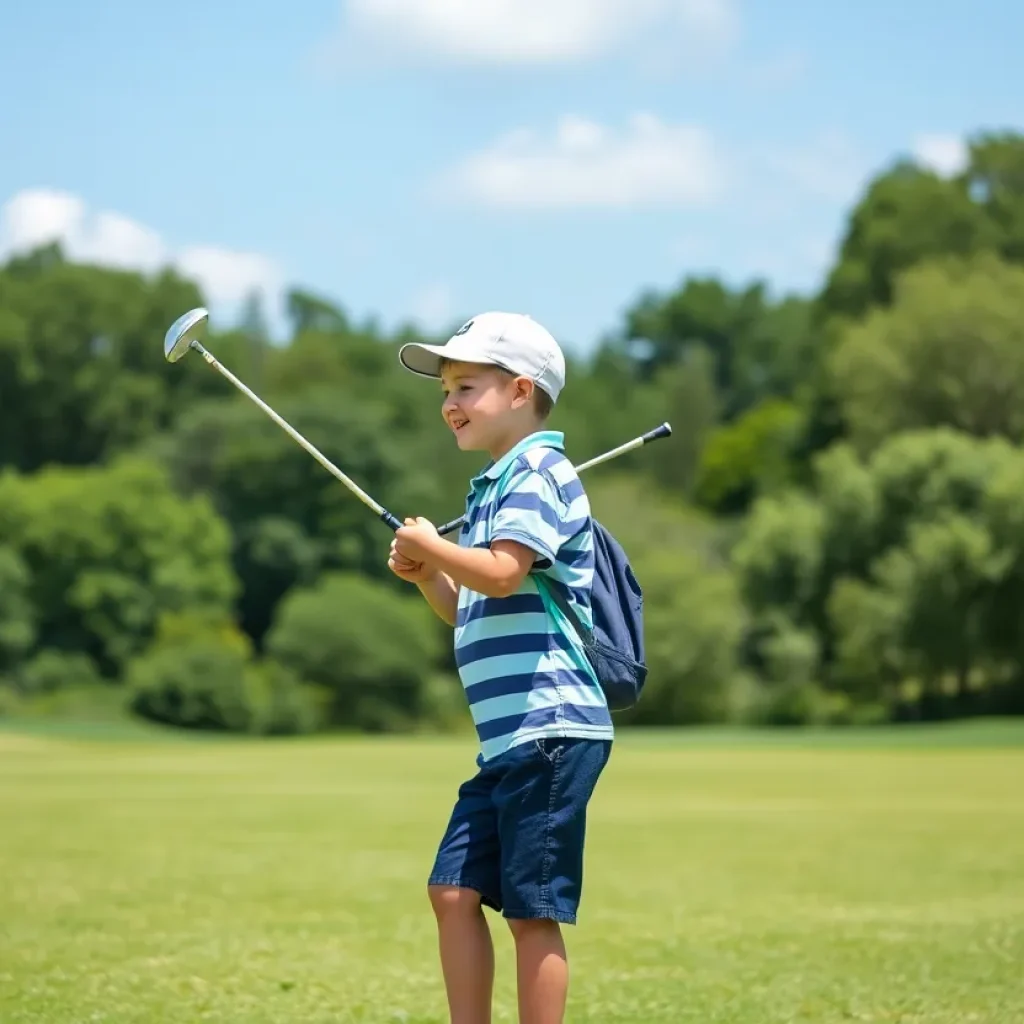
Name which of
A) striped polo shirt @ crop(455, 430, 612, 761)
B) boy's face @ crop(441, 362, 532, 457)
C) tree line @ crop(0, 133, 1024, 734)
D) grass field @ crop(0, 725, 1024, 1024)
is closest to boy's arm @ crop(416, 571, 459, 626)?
striped polo shirt @ crop(455, 430, 612, 761)

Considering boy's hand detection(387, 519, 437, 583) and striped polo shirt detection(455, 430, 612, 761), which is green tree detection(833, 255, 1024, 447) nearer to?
boy's hand detection(387, 519, 437, 583)

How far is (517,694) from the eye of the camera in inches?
216

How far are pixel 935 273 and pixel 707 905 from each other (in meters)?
62.4

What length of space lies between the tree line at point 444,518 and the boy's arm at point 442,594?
50.3 m

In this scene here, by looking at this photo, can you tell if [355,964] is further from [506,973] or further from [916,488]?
[916,488]

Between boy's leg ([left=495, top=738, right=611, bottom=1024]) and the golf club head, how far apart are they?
1806 millimetres

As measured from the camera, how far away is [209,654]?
63.2 meters

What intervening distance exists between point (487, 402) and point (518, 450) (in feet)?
0.61

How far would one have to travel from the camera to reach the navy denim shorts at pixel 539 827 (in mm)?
5438

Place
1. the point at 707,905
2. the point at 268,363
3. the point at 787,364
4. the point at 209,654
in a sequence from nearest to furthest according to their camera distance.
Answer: the point at 707,905, the point at 209,654, the point at 268,363, the point at 787,364

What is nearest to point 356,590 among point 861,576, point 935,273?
point 861,576

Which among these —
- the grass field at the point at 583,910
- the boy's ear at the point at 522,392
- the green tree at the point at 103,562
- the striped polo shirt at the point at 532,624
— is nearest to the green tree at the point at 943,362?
the green tree at the point at 103,562

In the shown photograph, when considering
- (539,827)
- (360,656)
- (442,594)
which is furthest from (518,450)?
(360,656)

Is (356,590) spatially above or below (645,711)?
above
